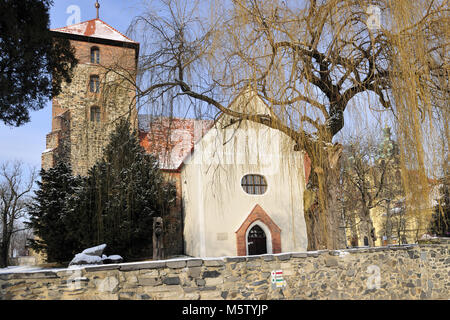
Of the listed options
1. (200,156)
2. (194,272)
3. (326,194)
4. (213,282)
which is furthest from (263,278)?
(200,156)

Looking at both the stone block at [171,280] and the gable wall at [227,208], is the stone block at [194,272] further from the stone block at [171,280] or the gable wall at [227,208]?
the gable wall at [227,208]

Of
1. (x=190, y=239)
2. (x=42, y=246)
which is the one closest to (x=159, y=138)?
(x=190, y=239)

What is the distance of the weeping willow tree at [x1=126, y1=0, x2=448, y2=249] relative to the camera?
4707 mm

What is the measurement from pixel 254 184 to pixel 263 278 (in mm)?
11595

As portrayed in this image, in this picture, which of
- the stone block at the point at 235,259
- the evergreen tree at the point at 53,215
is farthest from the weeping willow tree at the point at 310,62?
the evergreen tree at the point at 53,215

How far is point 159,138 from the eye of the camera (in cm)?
559

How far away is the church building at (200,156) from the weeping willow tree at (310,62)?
396 mm

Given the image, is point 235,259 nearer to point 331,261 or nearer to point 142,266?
point 142,266

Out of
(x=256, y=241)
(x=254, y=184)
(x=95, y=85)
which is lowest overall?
(x=256, y=241)

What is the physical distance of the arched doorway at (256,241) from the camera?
16359 millimetres

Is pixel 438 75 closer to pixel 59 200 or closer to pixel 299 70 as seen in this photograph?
pixel 299 70

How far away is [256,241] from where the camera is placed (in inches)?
647

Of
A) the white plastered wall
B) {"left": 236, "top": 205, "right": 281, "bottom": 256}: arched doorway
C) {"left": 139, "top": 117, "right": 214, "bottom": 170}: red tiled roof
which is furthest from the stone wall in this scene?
{"left": 236, "top": 205, "right": 281, "bottom": 256}: arched doorway
